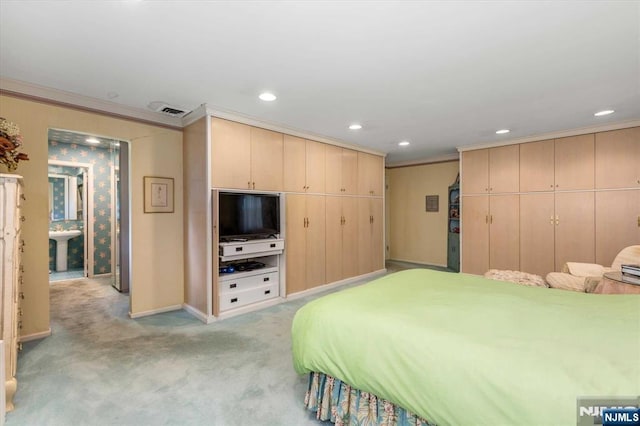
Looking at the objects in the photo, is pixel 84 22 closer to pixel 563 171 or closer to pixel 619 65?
pixel 619 65

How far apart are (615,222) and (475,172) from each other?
6.40ft

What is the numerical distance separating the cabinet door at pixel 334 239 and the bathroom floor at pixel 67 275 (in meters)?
4.64

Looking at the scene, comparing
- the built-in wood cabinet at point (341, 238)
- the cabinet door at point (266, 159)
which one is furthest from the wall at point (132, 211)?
the built-in wood cabinet at point (341, 238)

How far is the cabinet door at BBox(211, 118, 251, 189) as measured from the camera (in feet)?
11.5

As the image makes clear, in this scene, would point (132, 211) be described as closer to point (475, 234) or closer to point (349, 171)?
point (349, 171)

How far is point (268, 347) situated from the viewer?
110 inches

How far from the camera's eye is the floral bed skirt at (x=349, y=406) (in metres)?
1.49

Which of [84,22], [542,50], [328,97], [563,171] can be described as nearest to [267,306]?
[328,97]

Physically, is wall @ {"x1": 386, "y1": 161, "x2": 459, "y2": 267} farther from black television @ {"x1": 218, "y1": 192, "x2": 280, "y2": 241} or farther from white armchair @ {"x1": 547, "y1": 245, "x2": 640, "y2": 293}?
black television @ {"x1": 218, "y1": 192, "x2": 280, "y2": 241}

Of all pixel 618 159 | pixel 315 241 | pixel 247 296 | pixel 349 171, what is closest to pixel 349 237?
pixel 315 241

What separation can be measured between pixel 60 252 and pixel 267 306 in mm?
4712

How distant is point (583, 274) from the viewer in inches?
128

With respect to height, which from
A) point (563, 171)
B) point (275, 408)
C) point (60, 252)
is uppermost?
point (563, 171)

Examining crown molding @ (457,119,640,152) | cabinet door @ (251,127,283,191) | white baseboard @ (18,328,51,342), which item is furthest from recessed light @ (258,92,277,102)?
crown molding @ (457,119,640,152)
